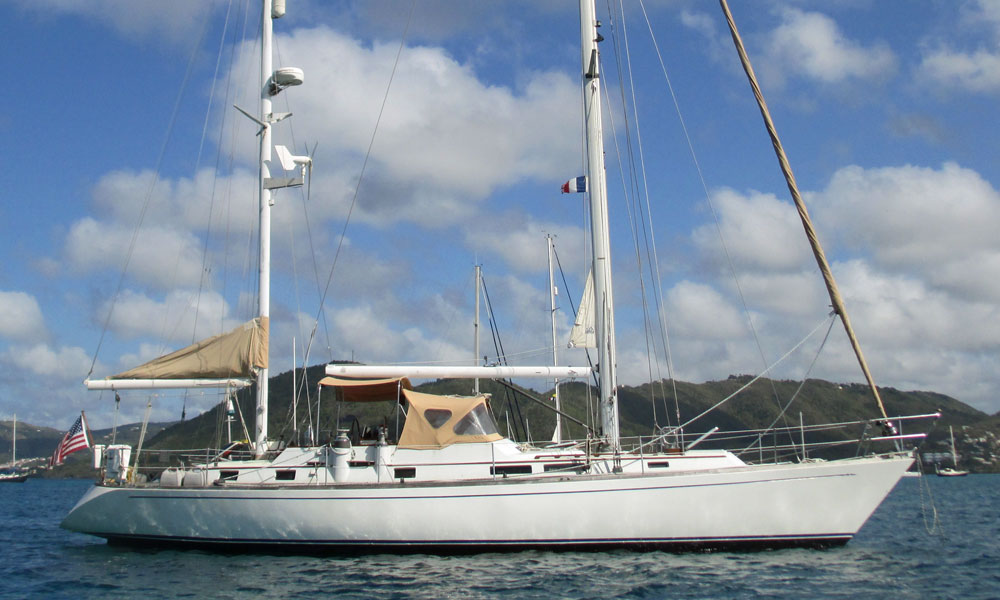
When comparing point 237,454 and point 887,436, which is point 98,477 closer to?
point 237,454

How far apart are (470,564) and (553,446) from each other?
5262mm

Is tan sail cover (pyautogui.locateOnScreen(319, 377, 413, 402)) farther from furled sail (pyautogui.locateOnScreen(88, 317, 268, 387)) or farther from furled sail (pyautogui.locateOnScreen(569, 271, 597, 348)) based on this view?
furled sail (pyautogui.locateOnScreen(569, 271, 597, 348))

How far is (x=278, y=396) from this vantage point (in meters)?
161

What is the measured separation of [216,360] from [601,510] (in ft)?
33.2

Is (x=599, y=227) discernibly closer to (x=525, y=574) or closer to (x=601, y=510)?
(x=601, y=510)

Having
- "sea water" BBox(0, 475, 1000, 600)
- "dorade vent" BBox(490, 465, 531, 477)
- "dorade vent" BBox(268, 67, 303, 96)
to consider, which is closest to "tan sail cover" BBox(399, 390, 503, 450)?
"dorade vent" BBox(490, 465, 531, 477)

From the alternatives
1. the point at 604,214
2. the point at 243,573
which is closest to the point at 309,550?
the point at 243,573

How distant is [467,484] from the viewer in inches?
648

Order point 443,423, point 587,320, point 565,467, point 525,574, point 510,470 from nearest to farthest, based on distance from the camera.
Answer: point 525,574 → point 565,467 → point 510,470 → point 443,423 → point 587,320

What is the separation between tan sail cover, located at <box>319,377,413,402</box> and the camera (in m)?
18.5

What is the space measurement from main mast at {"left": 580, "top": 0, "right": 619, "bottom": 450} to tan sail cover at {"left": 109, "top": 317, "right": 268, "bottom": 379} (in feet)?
27.9

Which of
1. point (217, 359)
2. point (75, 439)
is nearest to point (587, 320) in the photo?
point (217, 359)

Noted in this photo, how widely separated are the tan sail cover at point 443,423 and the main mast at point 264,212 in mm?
3919

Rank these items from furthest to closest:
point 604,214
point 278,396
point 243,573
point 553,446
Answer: point 278,396 → point 553,446 → point 604,214 → point 243,573
